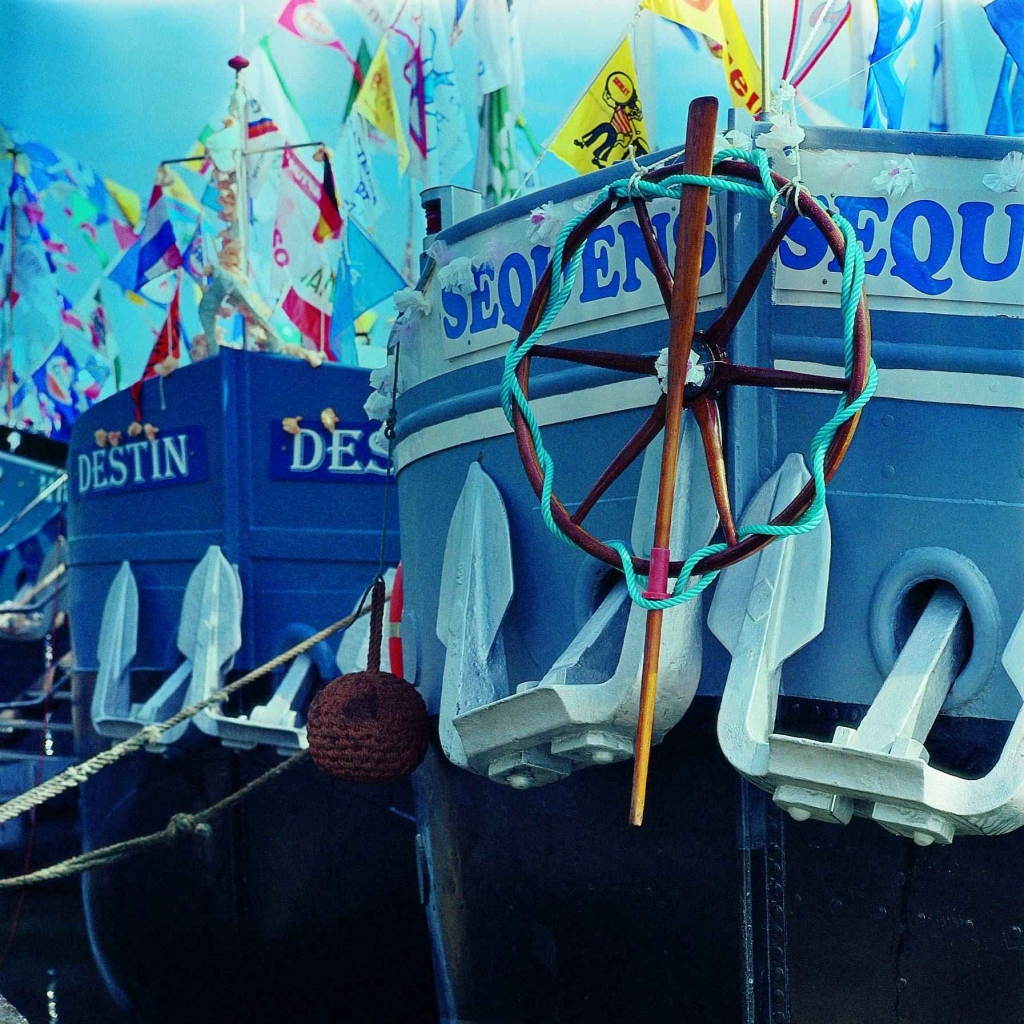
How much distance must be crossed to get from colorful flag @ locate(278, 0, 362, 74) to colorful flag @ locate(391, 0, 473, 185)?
0.43m

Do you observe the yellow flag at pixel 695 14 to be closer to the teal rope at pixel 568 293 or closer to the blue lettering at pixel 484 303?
the blue lettering at pixel 484 303

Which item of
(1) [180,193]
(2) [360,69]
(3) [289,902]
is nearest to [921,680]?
(3) [289,902]

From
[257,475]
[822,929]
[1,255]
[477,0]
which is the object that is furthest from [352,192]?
[822,929]

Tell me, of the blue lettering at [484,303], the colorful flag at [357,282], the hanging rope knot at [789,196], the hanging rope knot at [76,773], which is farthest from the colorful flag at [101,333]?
the hanging rope knot at [789,196]

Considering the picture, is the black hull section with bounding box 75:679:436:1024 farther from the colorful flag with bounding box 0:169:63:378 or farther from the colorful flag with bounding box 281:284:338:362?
the colorful flag with bounding box 0:169:63:378

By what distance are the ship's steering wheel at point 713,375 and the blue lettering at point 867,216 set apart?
0.74 feet

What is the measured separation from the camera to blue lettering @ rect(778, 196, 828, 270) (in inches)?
139

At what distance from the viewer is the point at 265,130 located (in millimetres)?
9625

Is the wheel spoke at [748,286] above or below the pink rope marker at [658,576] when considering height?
above

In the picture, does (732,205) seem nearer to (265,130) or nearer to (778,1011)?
(778,1011)

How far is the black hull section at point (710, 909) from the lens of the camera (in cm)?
344

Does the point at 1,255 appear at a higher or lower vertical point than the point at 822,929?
higher

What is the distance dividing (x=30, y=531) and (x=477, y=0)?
6352 millimetres

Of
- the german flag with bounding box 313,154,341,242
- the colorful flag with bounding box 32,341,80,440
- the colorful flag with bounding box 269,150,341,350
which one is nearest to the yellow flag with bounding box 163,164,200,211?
the colorful flag with bounding box 269,150,341,350
